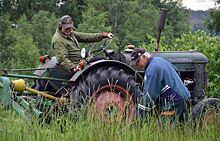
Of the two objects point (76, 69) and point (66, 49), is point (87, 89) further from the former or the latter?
point (66, 49)

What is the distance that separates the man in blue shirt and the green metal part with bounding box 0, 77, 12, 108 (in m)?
1.60

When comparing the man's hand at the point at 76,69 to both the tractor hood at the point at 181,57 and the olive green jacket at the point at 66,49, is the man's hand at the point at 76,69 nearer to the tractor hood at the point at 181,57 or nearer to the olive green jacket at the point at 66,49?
the olive green jacket at the point at 66,49

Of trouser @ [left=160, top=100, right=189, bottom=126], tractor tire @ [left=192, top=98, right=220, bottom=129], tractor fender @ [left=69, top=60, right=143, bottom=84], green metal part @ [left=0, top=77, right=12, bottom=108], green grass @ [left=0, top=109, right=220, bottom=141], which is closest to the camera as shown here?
green grass @ [left=0, top=109, right=220, bottom=141]

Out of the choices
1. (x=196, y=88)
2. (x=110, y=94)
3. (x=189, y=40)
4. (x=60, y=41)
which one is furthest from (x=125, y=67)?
(x=189, y=40)

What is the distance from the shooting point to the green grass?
560 cm

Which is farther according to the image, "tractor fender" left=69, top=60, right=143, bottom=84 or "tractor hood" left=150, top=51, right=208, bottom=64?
"tractor hood" left=150, top=51, right=208, bottom=64

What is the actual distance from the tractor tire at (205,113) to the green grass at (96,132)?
0.19 metres

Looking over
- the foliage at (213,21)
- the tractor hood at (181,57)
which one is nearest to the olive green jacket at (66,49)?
the tractor hood at (181,57)

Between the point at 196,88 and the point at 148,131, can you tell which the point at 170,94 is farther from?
the point at 196,88

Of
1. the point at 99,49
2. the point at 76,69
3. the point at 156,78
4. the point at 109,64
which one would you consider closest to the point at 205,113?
the point at 156,78

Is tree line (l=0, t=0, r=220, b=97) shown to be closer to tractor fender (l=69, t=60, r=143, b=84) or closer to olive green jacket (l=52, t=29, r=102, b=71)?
olive green jacket (l=52, t=29, r=102, b=71)

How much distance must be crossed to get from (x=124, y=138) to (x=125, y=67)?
2684 millimetres

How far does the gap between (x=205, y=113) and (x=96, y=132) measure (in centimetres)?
172

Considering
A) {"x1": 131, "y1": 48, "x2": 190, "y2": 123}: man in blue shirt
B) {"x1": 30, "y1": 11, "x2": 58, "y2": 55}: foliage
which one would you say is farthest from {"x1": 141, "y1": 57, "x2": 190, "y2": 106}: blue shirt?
{"x1": 30, "y1": 11, "x2": 58, "y2": 55}: foliage
